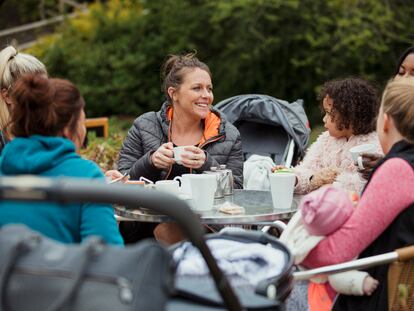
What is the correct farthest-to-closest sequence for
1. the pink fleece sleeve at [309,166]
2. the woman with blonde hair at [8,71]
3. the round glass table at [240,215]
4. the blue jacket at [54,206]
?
the woman with blonde hair at [8,71], the pink fleece sleeve at [309,166], the round glass table at [240,215], the blue jacket at [54,206]

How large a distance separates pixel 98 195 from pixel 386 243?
4.70ft

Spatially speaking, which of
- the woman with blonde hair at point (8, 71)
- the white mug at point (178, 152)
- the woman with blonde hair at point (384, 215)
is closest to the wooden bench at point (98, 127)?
the woman with blonde hair at point (8, 71)

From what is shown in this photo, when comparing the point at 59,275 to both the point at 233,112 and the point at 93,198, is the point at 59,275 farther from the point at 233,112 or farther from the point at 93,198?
the point at 233,112

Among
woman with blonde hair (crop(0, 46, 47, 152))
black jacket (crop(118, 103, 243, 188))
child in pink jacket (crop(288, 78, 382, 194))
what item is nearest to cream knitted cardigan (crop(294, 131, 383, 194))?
child in pink jacket (crop(288, 78, 382, 194))

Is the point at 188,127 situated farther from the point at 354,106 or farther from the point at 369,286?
the point at 369,286

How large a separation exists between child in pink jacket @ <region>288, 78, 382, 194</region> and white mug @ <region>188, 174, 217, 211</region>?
781mm

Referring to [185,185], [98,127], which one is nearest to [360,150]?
[185,185]

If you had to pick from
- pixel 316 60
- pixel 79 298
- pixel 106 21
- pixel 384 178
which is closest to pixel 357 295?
pixel 384 178

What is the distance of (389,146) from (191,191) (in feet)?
3.48

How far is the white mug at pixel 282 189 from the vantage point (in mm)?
3678

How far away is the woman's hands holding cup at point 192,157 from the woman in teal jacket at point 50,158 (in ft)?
4.01

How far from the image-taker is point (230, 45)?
13.4 m

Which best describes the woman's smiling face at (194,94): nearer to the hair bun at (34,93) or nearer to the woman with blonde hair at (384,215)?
the woman with blonde hair at (384,215)

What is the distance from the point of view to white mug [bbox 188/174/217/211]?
11.8 ft
